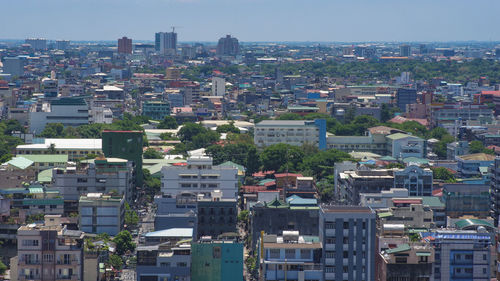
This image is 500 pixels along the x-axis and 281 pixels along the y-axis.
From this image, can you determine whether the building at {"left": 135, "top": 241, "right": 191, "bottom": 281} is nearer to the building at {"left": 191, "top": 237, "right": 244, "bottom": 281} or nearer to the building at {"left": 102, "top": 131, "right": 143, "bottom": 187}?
the building at {"left": 191, "top": 237, "right": 244, "bottom": 281}

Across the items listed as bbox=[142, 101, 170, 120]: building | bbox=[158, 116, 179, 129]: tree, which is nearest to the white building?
bbox=[158, 116, 179, 129]: tree

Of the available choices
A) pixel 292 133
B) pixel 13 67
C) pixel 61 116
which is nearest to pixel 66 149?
pixel 292 133

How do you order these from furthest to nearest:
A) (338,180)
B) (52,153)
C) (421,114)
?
(421,114)
(52,153)
(338,180)

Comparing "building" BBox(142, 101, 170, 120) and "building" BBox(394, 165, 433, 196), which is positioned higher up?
"building" BBox(394, 165, 433, 196)

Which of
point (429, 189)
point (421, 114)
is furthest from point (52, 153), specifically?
point (421, 114)

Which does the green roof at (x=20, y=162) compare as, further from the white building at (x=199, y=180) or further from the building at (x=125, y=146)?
the white building at (x=199, y=180)

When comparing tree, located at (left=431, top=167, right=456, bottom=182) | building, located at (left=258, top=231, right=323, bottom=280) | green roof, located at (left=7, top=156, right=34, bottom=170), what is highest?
building, located at (left=258, top=231, right=323, bottom=280)

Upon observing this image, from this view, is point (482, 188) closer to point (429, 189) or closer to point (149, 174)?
point (429, 189)

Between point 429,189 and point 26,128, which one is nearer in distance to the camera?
point 429,189
